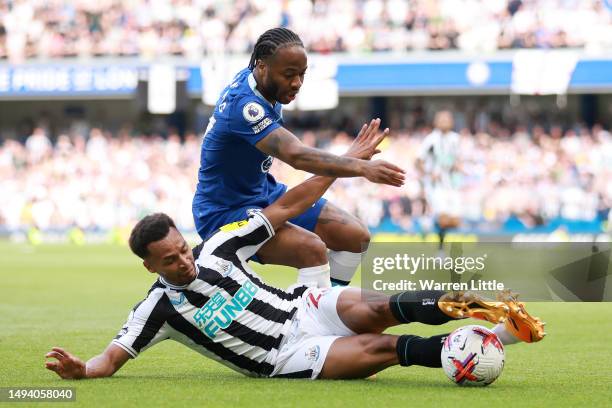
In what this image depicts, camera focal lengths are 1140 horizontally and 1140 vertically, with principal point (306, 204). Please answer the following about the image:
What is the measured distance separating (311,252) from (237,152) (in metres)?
0.80

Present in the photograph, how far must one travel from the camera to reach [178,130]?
32844 mm

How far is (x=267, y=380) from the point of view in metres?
6.46

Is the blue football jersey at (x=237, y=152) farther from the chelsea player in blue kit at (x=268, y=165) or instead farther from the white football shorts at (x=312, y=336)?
the white football shorts at (x=312, y=336)

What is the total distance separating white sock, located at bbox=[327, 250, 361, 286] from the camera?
783 centimetres

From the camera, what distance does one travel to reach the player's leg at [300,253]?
279 inches

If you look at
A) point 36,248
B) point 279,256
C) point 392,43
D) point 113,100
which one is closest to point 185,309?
point 279,256

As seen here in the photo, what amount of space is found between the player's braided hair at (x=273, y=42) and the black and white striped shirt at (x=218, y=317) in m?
1.26

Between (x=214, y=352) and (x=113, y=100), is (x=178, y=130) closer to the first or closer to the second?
(x=113, y=100)

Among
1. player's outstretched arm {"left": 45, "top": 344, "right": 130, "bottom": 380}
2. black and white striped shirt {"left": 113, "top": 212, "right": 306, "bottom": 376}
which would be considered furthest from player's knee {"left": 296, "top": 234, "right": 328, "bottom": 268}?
player's outstretched arm {"left": 45, "top": 344, "right": 130, "bottom": 380}

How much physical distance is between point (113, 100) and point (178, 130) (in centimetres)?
297

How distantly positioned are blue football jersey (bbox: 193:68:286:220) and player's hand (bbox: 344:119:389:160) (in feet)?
1.80

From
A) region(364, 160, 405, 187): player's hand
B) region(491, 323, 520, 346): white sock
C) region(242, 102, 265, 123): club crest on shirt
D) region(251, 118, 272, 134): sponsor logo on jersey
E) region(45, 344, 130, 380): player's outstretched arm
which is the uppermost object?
region(242, 102, 265, 123): club crest on shirt

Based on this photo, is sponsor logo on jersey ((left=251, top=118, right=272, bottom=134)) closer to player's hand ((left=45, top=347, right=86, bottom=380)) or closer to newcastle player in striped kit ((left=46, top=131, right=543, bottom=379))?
newcastle player in striped kit ((left=46, top=131, right=543, bottom=379))

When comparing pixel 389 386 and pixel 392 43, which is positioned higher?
pixel 392 43
